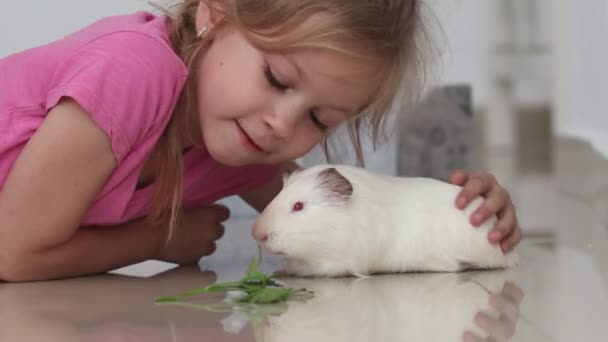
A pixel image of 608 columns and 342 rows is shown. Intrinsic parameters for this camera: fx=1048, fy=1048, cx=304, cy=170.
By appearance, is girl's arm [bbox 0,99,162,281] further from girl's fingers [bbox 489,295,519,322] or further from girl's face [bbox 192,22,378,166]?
girl's fingers [bbox 489,295,519,322]

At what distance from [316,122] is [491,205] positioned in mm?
285

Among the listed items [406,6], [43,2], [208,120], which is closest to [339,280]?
[208,120]

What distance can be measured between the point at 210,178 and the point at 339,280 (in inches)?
17.3

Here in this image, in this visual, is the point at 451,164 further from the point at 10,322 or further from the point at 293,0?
the point at 10,322

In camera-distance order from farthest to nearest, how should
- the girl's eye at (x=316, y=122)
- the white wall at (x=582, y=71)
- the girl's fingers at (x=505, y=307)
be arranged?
1. the white wall at (x=582, y=71)
2. the girl's eye at (x=316, y=122)
3. the girl's fingers at (x=505, y=307)

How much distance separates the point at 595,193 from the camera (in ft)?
8.99

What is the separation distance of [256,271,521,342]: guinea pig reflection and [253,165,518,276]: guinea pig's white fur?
23 millimetres

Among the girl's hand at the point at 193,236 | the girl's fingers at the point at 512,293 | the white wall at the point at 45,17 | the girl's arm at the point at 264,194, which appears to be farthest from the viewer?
the white wall at the point at 45,17

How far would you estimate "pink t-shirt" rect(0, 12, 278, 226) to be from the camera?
4.79ft

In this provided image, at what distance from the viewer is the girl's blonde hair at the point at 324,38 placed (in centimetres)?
148

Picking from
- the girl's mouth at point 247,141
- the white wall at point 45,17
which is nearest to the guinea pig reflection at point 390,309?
the girl's mouth at point 247,141

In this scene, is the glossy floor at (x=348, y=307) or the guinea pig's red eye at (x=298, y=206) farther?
the guinea pig's red eye at (x=298, y=206)

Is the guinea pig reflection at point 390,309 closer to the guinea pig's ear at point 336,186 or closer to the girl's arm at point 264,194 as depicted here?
the guinea pig's ear at point 336,186

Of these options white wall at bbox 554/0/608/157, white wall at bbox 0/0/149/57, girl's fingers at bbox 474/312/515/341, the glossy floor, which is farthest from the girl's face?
white wall at bbox 554/0/608/157
